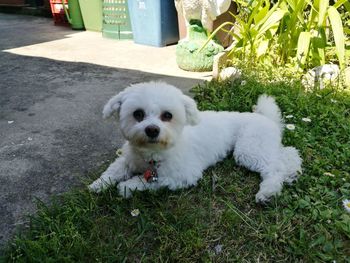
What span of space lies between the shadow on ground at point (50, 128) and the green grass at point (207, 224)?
271mm

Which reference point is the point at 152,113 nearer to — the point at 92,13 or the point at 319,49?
the point at 319,49

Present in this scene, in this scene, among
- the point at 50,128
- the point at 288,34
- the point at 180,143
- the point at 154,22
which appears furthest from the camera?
the point at 154,22

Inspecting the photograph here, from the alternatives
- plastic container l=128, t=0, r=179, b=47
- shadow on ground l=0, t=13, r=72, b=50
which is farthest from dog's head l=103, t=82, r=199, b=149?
shadow on ground l=0, t=13, r=72, b=50

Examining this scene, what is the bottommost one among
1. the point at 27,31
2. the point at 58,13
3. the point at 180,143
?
the point at 27,31

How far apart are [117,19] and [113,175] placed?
4932mm

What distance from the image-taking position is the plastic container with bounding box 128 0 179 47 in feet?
19.0

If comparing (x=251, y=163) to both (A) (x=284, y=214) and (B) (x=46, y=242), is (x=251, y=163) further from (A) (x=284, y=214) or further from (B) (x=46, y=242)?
(B) (x=46, y=242)

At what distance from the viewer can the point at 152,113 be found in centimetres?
211

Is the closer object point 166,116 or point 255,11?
point 166,116

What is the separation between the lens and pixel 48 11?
391 inches

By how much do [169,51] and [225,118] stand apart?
3327 mm

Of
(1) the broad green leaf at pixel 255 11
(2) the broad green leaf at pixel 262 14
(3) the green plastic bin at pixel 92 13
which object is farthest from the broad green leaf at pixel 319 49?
(3) the green plastic bin at pixel 92 13

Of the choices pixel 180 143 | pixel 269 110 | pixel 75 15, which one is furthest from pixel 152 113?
pixel 75 15

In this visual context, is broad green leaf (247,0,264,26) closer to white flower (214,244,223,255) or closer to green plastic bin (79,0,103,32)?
white flower (214,244,223,255)
